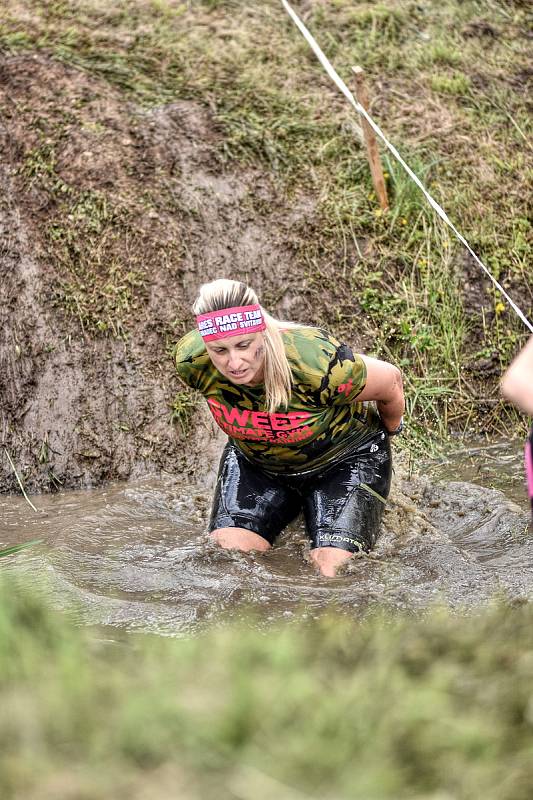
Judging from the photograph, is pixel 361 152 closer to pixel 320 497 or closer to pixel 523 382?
pixel 320 497

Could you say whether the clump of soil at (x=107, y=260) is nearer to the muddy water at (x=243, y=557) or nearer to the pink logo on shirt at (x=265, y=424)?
the muddy water at (x=243, y=557)

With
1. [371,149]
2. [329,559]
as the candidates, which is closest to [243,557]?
[329,559]

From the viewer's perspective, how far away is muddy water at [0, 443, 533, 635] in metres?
4.26

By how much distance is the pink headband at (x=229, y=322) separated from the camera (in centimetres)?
419

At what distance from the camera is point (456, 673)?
90.5 inches

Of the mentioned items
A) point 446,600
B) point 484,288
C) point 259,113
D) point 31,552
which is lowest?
point 31,552

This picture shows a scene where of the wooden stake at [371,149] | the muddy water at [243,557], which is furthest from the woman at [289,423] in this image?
the wooden stake at [371,149]

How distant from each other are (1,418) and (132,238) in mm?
1873

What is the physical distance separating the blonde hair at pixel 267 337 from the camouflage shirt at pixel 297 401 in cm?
10

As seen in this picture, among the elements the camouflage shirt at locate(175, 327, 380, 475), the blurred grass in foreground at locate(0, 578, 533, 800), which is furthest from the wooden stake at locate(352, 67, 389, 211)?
the blurred grass in foreground at locate(0, 578, 533, 800)

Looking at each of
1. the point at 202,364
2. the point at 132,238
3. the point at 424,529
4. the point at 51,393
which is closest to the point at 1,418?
the point at 51,393

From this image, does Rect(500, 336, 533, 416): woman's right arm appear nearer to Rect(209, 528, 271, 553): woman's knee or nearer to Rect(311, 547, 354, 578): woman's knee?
Rect(311, 547, 354, 578): woman's knee

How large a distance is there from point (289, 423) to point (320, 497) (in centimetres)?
67

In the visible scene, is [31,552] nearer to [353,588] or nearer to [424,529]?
[353,588]
